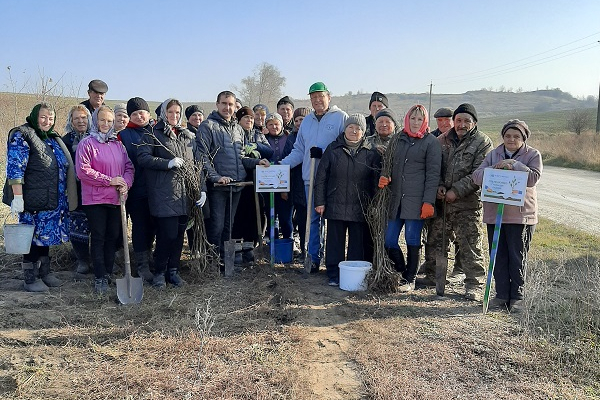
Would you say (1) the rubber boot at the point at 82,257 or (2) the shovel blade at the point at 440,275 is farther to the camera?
(1) the rubber boot at the point at 82,257

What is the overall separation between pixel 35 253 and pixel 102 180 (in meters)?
1.16

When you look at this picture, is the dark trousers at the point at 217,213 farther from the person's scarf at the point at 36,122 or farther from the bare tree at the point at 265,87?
the bare tree at the point at 265,87

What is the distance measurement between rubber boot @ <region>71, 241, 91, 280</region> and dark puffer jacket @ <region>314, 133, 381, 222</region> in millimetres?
2806

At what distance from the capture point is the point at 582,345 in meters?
3.76

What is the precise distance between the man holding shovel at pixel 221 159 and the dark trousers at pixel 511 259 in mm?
2755

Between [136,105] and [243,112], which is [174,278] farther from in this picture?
[243,112]

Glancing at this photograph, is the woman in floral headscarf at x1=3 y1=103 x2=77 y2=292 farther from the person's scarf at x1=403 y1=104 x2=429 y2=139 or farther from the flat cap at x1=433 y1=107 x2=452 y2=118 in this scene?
the flat cap at x1=433 y1=107 x2=452 y2=118

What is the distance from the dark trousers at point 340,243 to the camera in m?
5.46

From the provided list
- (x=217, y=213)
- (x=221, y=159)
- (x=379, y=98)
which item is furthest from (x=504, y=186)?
(x=217, y=213)

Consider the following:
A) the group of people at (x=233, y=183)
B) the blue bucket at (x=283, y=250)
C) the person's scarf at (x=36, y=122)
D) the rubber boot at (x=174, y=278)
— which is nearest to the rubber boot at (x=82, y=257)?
the group of people at (x=233, y=183)

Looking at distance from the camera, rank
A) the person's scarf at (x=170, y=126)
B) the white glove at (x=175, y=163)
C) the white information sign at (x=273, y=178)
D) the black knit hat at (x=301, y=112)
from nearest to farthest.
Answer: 1. the white glove at (x=175, y=163)
2. the person's scarf at (x=170, y=126)
3. the white information sign at (x=273, y=178)
4. the black knit hat at (x=301, y=112)

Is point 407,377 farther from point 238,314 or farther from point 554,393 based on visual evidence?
point 238,314

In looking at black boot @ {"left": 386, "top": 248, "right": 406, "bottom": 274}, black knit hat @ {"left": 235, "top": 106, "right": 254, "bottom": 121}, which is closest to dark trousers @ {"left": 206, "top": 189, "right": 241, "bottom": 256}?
black knit hat @ {"left": 235, "top": 106, "right": 254, "bottom": 121}

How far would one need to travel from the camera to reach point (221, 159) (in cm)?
557
